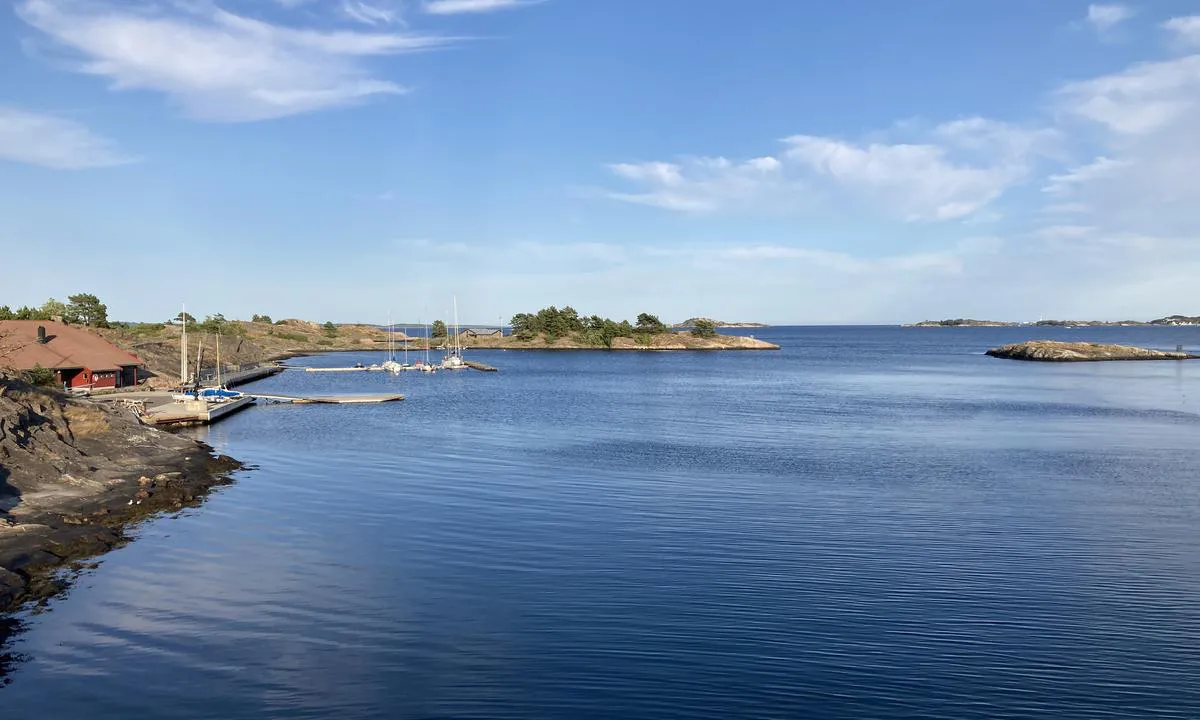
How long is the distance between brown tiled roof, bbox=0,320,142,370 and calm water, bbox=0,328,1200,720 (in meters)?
28.8

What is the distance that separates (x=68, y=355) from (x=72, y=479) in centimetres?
4018

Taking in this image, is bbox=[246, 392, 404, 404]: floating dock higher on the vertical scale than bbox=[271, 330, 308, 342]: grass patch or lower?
lower

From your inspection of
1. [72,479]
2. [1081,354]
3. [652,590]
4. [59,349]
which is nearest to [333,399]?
[59,349]

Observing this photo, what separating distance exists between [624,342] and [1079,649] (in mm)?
182580

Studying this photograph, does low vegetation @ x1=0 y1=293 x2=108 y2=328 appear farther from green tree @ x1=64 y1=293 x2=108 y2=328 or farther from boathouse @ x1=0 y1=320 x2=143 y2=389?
boathouse @ x1=0 y1=320 x2=143 y2=389

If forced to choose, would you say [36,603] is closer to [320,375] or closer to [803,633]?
[803,633]

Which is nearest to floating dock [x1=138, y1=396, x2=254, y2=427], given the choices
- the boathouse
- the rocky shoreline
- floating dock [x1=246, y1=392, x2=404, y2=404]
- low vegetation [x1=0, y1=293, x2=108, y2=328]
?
floating dock [x1=246, y1=392, x2=404, y2=404]

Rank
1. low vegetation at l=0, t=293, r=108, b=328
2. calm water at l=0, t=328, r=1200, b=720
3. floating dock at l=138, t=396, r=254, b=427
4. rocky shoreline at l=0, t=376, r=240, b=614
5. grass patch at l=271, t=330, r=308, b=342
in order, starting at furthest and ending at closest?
1. grass patch at l=271, t=330, r=308, b=342
2. low vegetation at l=0, t=293, r=108, b=328
3. floating dock at l=138, t=396, r=254, b=427
4. rocky shoreline at l=0, t=376, r=240, b=614
5. calm water at l=0, t=328, r=1200, b=720

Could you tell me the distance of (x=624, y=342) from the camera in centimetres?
19912

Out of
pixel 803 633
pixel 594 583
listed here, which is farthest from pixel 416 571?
pixel 803 633

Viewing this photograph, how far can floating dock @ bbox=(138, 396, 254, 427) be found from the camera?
5453cm

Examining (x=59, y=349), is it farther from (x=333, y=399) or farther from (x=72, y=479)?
(x=72, y=479)

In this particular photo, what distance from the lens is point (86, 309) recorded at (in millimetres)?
123000

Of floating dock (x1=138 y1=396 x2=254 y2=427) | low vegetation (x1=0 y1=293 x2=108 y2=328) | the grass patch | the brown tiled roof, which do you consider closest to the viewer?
floating dock (x1=138 y1=396 x2=254 y2=427)
